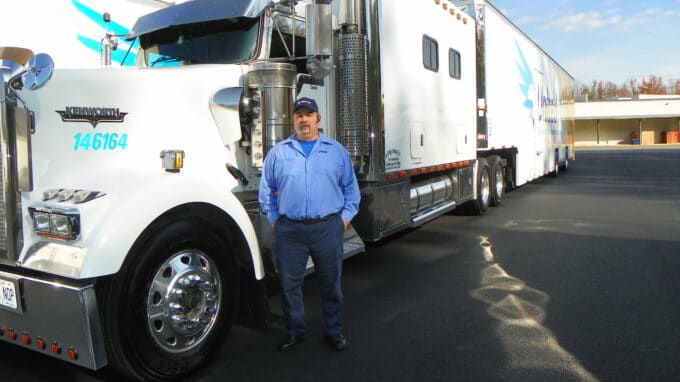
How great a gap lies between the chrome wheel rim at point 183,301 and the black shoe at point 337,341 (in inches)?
35.3

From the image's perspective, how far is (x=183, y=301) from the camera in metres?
3.55

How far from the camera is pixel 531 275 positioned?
6.14m

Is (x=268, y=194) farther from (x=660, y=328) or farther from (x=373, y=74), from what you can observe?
(x=660, y=328)

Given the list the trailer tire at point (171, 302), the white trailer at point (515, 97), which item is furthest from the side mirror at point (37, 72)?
the white trailer at point (515, 97)

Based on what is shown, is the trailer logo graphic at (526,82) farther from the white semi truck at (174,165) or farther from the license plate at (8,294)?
the license plate at (8,294)

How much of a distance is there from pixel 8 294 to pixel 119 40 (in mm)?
3306

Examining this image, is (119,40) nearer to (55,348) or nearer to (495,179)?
(55,348)

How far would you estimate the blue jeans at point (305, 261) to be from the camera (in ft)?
13.0

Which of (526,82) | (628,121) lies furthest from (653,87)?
(526,82)

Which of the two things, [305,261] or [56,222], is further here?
[305,261]

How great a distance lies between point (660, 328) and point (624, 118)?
57927 millimetres

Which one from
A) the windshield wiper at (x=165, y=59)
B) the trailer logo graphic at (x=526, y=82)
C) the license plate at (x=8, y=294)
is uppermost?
the trailer logo graphic at (x=526, y=82)

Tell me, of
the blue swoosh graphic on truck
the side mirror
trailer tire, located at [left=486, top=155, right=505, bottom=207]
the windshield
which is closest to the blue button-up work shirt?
the windshield

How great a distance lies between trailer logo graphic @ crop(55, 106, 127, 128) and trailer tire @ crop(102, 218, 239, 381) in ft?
2.75
